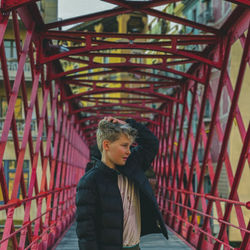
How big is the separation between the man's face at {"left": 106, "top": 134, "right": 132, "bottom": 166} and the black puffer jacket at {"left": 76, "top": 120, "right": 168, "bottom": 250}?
7cm

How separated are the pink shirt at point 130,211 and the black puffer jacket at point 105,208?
4 cm

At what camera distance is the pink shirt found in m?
3.23

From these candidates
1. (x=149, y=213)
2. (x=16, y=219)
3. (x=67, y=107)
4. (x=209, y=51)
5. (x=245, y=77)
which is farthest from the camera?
(x=67, y=107)

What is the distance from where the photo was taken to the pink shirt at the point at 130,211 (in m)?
3.23

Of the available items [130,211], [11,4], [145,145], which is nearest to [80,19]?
[11,4]

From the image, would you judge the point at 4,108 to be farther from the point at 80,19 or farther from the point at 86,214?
the point at 86,214

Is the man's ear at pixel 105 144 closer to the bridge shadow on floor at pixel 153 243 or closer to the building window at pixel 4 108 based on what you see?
the bridge shadow on floor at pixel 153 243

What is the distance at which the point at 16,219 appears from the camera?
13.0m

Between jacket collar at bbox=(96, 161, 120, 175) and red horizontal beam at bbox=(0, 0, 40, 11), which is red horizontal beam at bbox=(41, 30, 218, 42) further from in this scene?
jacket collar at bbox=(96, 161, 120, 175)

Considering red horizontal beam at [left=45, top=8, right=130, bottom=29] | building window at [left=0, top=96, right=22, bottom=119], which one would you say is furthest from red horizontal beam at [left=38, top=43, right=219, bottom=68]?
building window at [left=0, top=96, right=22, bottom=119]

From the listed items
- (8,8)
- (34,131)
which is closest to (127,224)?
(8,8)

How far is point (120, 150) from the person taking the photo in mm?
3195

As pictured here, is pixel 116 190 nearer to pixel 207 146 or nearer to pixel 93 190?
pixel 93 190

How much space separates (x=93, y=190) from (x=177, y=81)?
1067 cm
